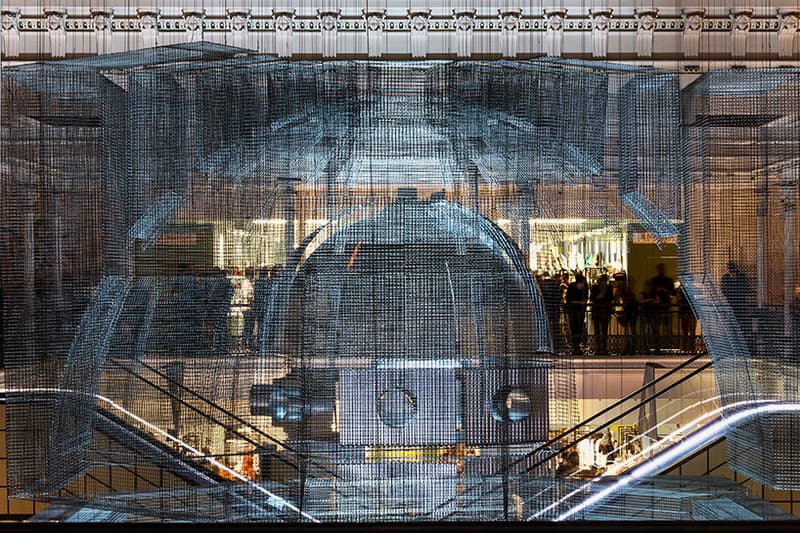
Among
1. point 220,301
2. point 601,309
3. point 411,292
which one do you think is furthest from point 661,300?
point 220,301

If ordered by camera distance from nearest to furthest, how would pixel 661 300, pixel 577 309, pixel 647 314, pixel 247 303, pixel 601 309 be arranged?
1. pixel 247 303
2. pixel 577 309
3. pixel 601 309
4. pixel 661 300
5. pixel 647 314

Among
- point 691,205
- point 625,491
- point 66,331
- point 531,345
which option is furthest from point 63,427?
point 691,205

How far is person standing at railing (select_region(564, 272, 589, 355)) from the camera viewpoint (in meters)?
5.25

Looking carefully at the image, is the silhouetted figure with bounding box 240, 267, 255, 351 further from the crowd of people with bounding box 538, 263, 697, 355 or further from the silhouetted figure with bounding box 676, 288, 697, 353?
the silhouetted figure with bounding box 676, 288, 697, 353

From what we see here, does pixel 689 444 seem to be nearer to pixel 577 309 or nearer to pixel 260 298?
pixel 577 309

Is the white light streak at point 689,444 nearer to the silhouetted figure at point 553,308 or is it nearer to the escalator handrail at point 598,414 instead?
the escalator handrail at point 598,414

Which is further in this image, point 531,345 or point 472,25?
point 472,25

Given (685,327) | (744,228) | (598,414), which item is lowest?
(598,414)

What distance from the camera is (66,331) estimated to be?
4.61 meters

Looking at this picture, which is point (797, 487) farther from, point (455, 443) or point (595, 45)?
point (595, 45)

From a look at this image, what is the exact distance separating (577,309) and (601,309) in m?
0.43

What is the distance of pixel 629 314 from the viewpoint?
631 centimetres

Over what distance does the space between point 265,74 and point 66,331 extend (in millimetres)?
1799

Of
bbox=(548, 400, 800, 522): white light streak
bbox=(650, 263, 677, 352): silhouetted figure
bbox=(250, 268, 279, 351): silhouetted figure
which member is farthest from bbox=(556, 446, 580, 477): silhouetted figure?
bbox=(250, 268, 279, 351): silhouetted figure
